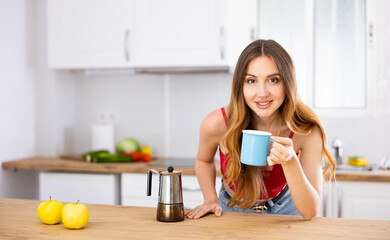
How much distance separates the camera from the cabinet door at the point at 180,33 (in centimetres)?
318

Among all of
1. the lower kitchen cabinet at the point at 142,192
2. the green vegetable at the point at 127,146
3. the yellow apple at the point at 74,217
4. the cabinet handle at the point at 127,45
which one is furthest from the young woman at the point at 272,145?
the green vegetable at the point at 127,146

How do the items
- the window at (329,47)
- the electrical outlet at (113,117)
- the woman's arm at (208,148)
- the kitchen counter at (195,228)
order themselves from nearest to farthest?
the kitchen counter at (195,228), the woman's arm at (208,148), the window at (329,47), the electrical outlet at (113,117)

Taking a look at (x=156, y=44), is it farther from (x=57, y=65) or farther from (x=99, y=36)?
(x=57, y=65)

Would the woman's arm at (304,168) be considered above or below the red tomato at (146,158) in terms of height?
above

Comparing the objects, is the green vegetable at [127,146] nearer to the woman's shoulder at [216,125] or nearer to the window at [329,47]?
the window at [329,47]

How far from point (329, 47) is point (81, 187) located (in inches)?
81.3

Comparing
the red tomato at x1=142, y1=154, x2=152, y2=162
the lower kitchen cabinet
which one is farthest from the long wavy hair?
the red tomato at x1=142, y1=154, x2=152, y2=162

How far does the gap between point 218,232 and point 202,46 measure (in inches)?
75.6

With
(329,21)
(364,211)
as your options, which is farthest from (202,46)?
(364,211)

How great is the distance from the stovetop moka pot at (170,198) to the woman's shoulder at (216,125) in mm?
429

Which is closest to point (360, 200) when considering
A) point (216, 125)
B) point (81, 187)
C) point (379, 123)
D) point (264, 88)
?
point (379, 123)

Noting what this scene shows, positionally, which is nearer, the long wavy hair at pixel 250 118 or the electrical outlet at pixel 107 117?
the long wavy hair at pixel 250 118

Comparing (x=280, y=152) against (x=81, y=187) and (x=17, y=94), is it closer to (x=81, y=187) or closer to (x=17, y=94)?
(x=81, y=187)

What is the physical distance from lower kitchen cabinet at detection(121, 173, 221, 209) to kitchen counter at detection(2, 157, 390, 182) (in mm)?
46
